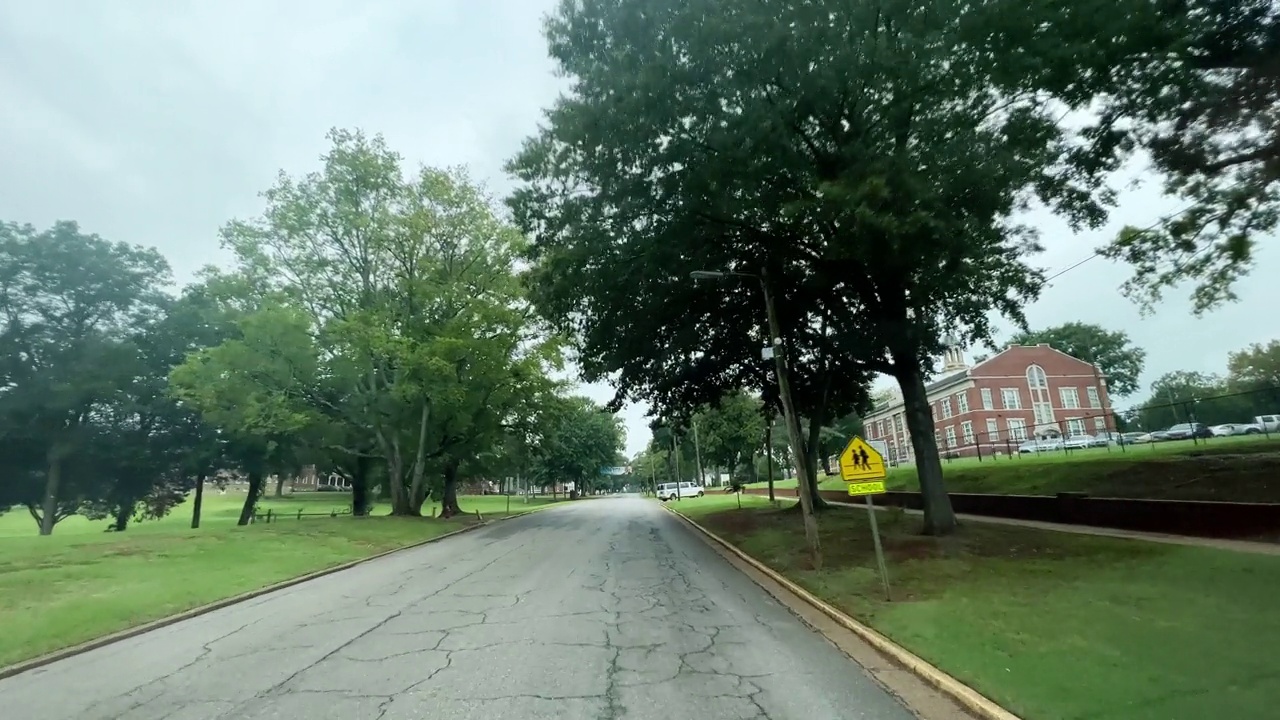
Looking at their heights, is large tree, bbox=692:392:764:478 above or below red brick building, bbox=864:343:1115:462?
below

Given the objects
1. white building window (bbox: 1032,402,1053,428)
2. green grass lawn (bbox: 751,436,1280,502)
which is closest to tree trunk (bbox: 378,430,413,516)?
green grass lawn (bbox: 751,436,1280,502)

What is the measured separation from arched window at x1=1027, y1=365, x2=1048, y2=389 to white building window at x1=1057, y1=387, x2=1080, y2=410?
2.06 meters

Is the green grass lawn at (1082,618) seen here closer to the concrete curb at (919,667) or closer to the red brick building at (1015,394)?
the concrete curb at (919,667)

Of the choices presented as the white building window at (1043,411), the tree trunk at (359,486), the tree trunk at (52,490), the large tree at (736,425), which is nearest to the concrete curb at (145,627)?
the large tree at (736,425)

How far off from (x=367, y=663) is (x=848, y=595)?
7.01m

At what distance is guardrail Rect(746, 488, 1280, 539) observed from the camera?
12.4 meters

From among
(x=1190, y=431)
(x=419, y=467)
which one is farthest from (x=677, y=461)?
(x=1190, y=431)

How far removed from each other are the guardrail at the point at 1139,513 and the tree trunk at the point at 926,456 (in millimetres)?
3020

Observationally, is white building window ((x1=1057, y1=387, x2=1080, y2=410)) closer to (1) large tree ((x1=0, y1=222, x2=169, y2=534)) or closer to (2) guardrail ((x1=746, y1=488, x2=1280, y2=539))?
(2) guardrail ((x1=746, y1=488, x2=1280, y2=539))

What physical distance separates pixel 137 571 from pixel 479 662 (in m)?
12.0

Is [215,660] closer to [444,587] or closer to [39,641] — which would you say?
[39,641]

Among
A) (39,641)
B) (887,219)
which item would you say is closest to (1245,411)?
(887,219)

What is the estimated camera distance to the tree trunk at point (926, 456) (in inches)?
643

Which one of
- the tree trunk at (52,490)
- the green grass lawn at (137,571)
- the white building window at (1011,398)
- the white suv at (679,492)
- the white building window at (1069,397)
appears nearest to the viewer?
the green grass lawn at (137,571)
